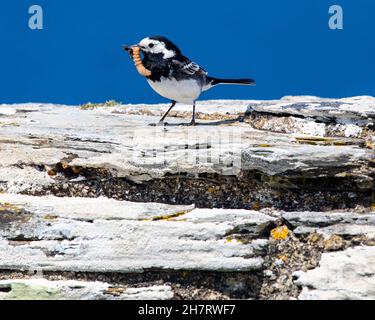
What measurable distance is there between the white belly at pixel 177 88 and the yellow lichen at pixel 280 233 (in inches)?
164

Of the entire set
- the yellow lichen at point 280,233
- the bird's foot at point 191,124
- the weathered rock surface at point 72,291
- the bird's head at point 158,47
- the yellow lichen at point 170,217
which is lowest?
the weathered rock surface at point 72,291

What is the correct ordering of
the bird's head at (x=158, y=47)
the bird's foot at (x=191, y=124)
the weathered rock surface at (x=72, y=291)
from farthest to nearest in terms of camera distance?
the bird's head at (x=158, y=47) < the bird's foot at (x=191, y=124) < the weathered rock surface at (x=72, y=291)

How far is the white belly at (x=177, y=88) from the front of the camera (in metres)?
11.1

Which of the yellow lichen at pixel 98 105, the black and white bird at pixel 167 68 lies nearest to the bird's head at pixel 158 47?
the black and white bird at pixel 167 68

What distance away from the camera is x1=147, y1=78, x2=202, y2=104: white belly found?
36.6 feet

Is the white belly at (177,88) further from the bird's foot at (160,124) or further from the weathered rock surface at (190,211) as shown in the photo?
the weathered rock surface at (190,211)

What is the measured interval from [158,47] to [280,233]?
4.62 metres

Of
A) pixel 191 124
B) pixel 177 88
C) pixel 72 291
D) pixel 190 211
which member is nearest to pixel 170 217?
pixel 190 211

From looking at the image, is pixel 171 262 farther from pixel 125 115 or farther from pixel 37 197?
pixel 125 115

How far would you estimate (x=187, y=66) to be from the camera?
36.9 ft

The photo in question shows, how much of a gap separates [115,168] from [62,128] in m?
1.75

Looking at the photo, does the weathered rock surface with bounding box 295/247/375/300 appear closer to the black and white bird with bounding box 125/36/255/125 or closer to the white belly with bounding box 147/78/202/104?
the black and white bird with bounding box 125/36/255/125

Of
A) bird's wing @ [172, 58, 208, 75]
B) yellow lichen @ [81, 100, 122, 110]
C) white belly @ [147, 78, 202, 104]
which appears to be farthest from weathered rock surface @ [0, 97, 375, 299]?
yellow lichen @ [81, 100, 122, 110]

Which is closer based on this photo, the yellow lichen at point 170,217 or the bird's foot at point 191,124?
the yellow lichen at point 170,217
